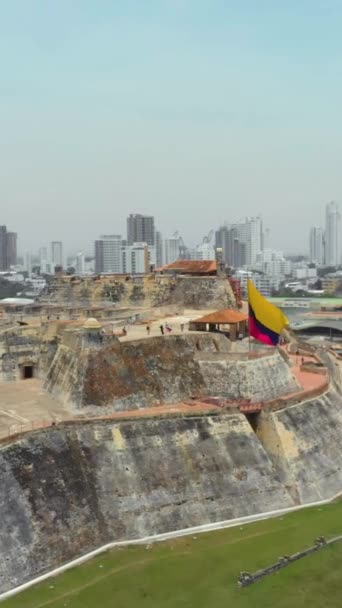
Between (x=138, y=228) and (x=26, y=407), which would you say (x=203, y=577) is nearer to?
(x=26, y=407)

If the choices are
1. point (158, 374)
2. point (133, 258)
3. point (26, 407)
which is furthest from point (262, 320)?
point (133, 258)

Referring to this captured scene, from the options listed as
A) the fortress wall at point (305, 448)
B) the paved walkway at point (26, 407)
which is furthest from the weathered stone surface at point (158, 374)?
the fortress wall at point (305, 448)

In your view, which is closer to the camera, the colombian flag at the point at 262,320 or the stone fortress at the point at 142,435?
the stone fortress at the point at 142,435

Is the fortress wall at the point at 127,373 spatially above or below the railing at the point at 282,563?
above

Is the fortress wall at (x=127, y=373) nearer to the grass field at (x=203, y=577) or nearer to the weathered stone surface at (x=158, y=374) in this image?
the weathered stone surface at (x=158, y=374)

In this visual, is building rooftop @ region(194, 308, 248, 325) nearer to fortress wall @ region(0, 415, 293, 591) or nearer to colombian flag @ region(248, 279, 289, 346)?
colombian flag @ region(248, 279, 289, 346)
